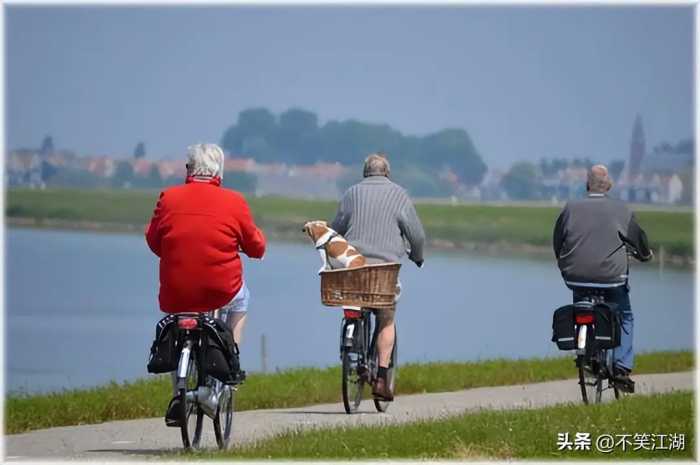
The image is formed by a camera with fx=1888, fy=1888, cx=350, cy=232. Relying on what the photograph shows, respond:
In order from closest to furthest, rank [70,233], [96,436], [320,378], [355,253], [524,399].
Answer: [96,436]
[355,253]
[524,399]
[320,378]
[70,233]

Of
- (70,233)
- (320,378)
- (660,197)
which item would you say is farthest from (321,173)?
(320,378)

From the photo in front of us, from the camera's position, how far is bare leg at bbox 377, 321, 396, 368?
13.5m

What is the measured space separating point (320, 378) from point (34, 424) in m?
3.64

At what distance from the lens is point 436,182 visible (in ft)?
614

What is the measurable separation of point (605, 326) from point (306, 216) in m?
113

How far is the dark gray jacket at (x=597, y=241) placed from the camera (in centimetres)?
1359

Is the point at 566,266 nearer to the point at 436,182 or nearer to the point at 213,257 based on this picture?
the point at 213,257

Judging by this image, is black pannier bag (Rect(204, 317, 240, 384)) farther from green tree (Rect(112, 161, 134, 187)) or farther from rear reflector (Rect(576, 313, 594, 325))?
green tree (Rect(112, 161, 134, 187))

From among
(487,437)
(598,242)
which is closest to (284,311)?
(598,242)

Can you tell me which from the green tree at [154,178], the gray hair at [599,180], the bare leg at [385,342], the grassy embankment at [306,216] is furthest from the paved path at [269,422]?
the green tree at [154,178]

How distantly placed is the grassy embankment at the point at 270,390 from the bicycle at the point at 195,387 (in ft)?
9.93

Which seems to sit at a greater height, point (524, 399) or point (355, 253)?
point (355, 253)

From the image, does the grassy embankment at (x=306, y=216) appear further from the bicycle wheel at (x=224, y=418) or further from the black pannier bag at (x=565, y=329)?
the bicycle wheel at (x=224, y=418)

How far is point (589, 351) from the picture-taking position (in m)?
13.6
